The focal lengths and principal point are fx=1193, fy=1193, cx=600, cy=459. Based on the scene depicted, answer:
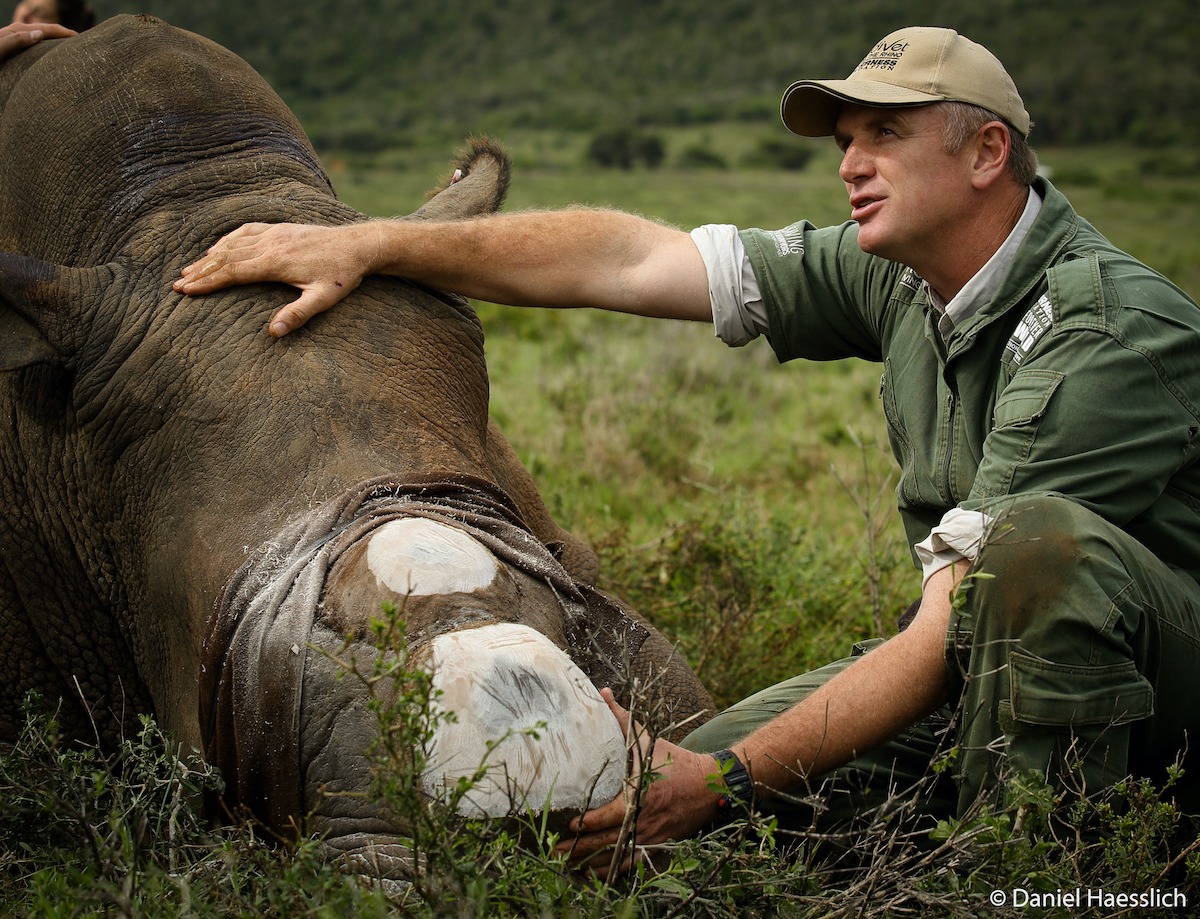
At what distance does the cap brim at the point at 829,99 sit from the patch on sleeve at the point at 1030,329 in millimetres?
719

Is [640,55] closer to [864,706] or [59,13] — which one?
[59,13]

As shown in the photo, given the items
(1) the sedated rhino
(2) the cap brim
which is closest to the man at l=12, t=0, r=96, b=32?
(1) the sedated rhino

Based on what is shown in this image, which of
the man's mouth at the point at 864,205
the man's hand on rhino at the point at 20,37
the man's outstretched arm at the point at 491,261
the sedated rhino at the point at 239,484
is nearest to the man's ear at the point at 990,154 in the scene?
the man's mouth at the point at 864,205

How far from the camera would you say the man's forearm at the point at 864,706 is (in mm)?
2988

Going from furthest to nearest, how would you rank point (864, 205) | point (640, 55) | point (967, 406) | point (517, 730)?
point (640, 55) < point (864, 205) < point (967, 406) < point (517, 730)

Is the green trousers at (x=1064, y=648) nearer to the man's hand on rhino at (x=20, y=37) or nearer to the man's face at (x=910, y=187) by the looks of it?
the man's face at (x=910, y=187)

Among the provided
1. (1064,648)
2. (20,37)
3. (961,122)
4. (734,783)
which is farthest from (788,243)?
(20,37)

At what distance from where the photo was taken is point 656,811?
261 cm

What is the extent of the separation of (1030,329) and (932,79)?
33.2 inches

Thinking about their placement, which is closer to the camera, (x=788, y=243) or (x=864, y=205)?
(x=864, y=205)

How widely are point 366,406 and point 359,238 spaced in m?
0.55

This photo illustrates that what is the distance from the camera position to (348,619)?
2.51 meters

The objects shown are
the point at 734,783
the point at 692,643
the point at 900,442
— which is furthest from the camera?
the point at 692,643

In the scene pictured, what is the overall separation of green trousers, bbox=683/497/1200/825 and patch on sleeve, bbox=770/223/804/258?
1.48 m
